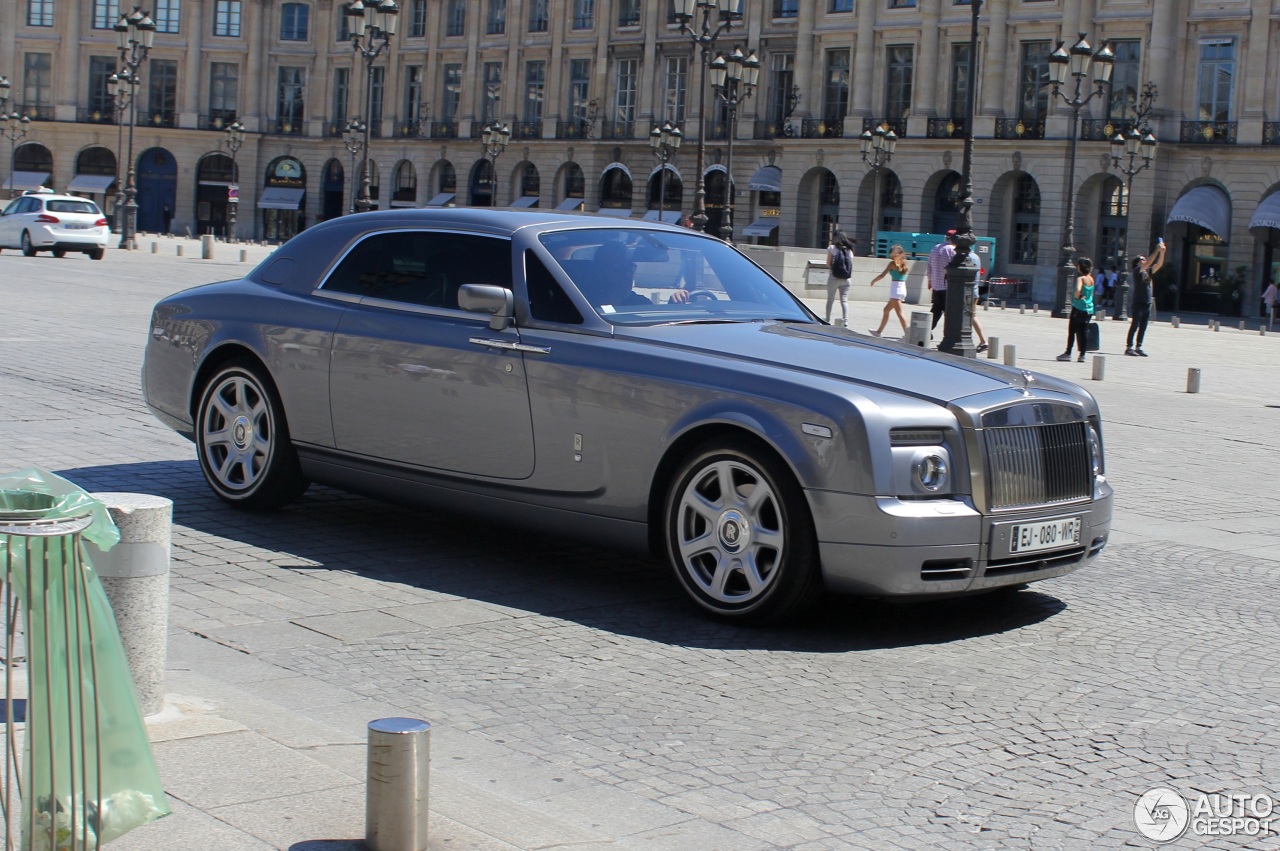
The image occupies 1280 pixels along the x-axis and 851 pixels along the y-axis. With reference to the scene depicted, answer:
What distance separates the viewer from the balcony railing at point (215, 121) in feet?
278

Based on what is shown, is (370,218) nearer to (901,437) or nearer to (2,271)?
(901,437)

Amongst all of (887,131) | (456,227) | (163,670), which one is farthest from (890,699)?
(887,131)

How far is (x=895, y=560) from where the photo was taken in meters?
5.92

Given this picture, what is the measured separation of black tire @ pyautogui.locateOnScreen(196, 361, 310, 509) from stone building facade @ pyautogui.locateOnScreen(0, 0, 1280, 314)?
3008cm

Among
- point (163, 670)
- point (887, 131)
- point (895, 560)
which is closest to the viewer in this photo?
point (163, 670)

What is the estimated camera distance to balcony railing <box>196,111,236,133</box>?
84.7 meters

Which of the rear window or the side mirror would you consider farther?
the rear window

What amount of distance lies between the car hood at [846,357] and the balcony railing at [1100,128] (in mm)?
51785

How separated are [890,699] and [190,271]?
34.6 m

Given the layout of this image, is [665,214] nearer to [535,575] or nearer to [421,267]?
[421,267]

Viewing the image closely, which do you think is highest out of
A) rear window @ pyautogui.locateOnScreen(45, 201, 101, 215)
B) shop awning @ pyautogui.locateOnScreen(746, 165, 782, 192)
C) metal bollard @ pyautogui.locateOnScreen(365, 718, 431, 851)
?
shop awning @ pyautogui.locateOnScreen(746, 165, 782, 192)

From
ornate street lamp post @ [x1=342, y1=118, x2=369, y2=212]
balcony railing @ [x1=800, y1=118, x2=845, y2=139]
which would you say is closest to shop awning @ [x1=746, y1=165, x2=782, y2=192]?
balcony railing @ [x1=800, y1=118, x2=845, y2=139]

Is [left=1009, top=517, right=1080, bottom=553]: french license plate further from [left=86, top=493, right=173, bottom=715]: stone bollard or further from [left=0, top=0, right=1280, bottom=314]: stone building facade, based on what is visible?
[left=0, top=0, right=1280, bottom=314]: stone building facade

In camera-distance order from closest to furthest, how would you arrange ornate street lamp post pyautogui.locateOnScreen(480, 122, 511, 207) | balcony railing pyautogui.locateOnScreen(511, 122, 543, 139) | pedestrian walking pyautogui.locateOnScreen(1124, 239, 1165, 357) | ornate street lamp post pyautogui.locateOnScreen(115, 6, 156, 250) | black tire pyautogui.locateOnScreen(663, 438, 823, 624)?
black tire pyautogui.locateOnScreen(663, 438, 823, 624) < pedestrian walking pyautogui.locateOnScreen(1124, 239, 1165, 357) < ornate street lamp post pyautogui.locateOnScreen(115, 6, 156, 250) < ornate street lamp post pyautogui.locateOnScreen(480, 122, 511, 207) < balcony railing pyautogui.locateOnScreen(511, 122, 543, 139)
